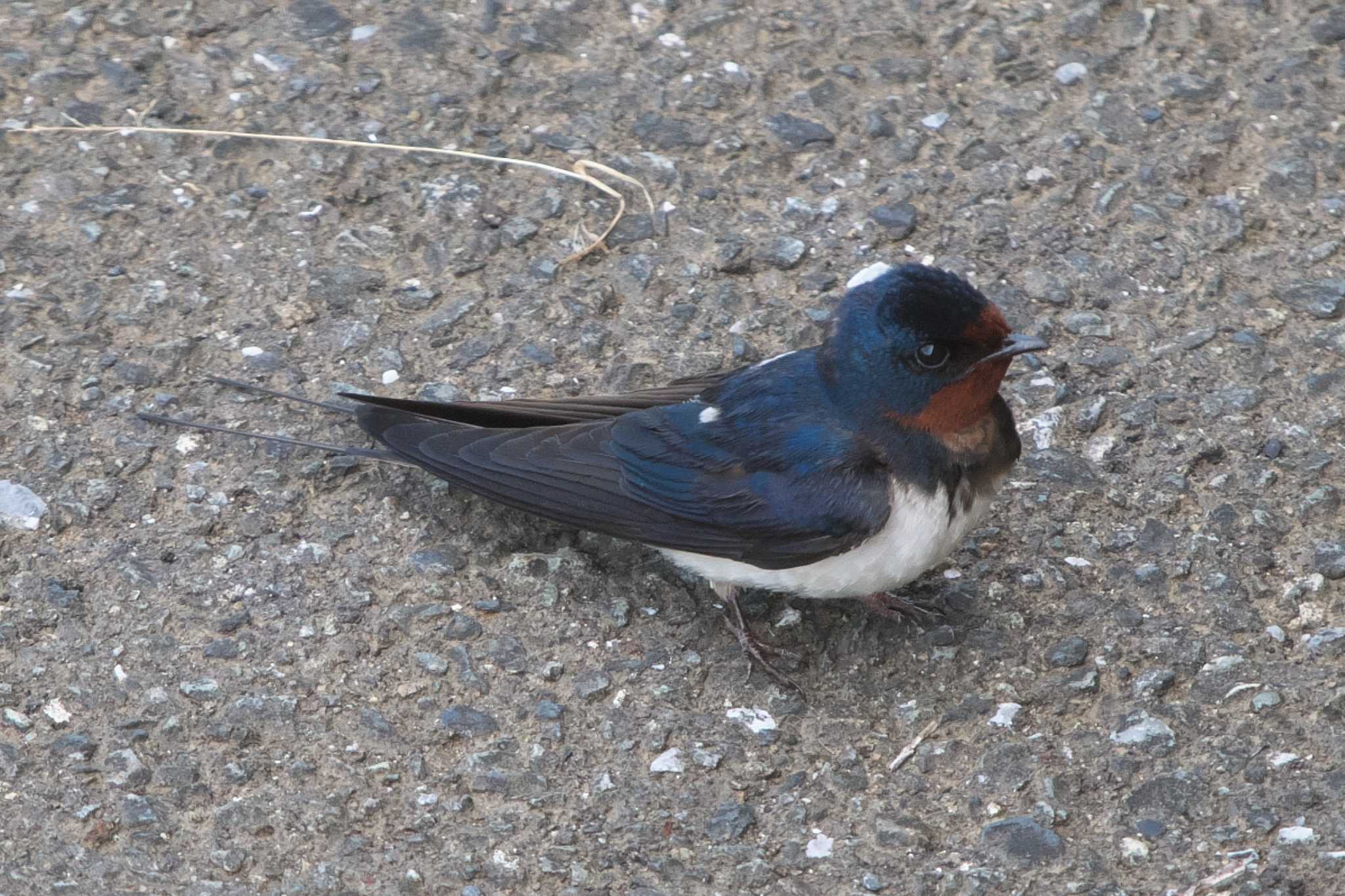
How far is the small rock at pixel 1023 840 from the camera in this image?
9.89 ft

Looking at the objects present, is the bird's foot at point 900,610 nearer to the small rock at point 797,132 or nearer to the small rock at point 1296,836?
the small rock at point 1296,836

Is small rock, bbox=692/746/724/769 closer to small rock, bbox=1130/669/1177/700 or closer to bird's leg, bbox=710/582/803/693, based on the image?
bird's leg, bbox=710/582/803/693

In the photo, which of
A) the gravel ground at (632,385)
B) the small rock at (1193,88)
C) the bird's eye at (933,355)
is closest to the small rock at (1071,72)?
the gravel ground at (632,385)

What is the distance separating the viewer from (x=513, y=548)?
12.0ft

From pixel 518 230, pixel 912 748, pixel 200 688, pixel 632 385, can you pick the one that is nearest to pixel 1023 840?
pixel 912 748

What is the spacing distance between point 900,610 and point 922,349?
1.96 feet

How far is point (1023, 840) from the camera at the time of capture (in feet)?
9.99

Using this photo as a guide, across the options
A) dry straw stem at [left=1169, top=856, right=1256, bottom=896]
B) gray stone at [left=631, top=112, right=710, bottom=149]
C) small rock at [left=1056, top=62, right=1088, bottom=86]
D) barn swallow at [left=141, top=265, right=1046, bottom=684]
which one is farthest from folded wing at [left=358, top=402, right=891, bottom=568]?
small rock at [left=1056, top=62, right=1088, bottom=86]

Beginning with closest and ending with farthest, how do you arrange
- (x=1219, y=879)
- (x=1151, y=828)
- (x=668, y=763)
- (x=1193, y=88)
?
(x=1219, y=879)
(x=1151, y=828)
(x=668, y=763)
(x=1193, y=88)

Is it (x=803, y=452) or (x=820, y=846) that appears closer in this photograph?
(x=820, y=846)

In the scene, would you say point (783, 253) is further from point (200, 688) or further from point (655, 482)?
point (200, 688)

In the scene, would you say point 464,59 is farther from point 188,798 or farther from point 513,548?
point 188,798

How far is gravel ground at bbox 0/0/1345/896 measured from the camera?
3092 millimetres

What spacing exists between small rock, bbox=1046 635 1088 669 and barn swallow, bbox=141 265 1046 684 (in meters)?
0.31
